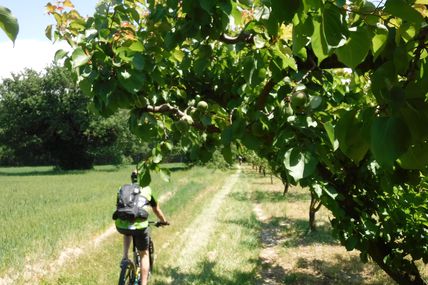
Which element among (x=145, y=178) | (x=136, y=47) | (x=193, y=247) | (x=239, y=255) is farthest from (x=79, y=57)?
(x=193, y=247)

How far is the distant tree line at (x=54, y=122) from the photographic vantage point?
47531 millimetres

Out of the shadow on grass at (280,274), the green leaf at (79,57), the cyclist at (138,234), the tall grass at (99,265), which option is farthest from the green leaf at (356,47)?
the tall grass at (99,265)

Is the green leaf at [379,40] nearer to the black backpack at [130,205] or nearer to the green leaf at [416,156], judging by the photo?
the green leaf at [416,156]

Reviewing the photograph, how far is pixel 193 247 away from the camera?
10547 mm

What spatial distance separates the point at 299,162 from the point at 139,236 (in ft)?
17.6

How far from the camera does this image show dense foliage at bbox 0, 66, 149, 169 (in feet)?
156

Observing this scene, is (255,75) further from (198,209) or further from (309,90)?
(198,209)

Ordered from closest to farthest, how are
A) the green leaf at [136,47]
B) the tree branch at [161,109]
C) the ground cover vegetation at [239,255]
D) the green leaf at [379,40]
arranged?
the green leaf at [379,40] < the green leaf at [136,47] < the tree branch at [161,109] < the ground cover vegetation at [239,255]

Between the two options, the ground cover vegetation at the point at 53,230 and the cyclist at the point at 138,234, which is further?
the ground cover vegetation at the point at 53,230

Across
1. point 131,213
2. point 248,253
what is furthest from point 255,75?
point 248,253

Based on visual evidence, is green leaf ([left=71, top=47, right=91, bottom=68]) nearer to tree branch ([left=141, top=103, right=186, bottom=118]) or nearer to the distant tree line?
tree branch ([left=141, top=103, right=186, bottom=118])

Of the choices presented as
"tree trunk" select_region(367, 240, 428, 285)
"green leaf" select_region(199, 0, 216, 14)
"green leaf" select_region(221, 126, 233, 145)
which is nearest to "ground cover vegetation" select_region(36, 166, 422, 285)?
"tree trunk" select_region(367, 240, 428, 285)

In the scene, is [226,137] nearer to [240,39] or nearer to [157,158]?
[240,39]

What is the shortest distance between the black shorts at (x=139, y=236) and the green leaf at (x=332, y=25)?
5.80m
